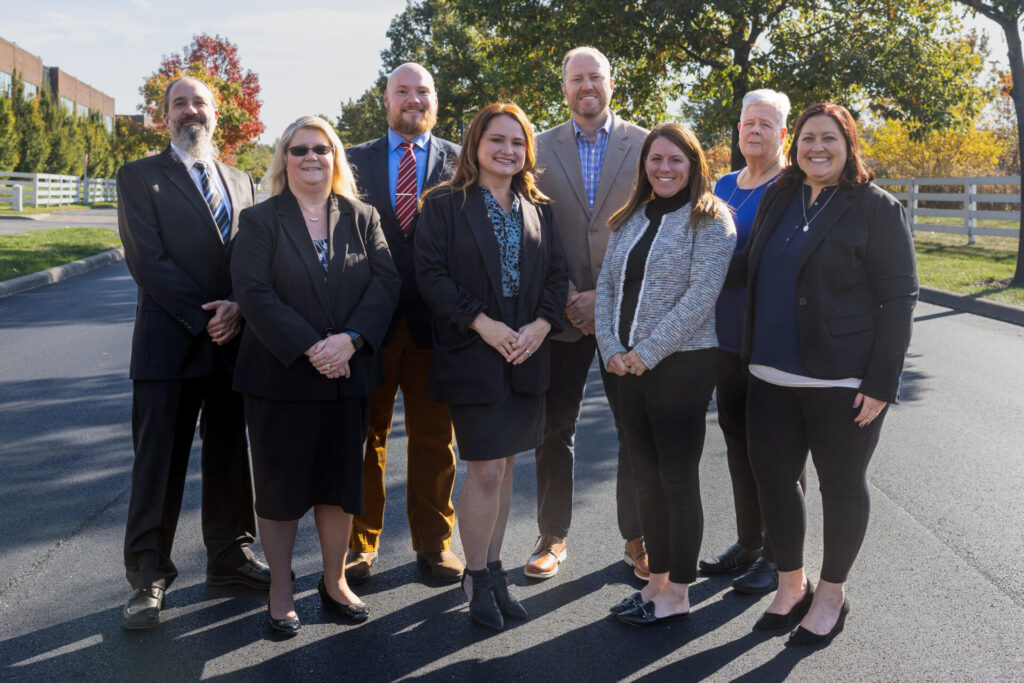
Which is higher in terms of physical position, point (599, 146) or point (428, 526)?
point (599, 146)

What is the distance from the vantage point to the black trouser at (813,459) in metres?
3.68

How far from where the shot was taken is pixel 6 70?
59.1 m

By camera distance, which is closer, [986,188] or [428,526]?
[428,526]

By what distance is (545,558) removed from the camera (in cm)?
441

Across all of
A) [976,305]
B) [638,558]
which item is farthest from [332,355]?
[976,305]

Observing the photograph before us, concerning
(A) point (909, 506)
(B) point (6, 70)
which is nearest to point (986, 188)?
(A) point (909, 506)

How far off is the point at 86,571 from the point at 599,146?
310 centimetres

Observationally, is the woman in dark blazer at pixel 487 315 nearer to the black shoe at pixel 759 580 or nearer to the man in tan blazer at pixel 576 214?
Result: the man in tan blazer at pixel 576 214

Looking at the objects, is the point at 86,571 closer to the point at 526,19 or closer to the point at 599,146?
the point at 599,146

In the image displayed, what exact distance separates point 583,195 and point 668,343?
1173 millimetres

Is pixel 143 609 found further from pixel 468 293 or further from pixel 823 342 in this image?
pixel 823 342

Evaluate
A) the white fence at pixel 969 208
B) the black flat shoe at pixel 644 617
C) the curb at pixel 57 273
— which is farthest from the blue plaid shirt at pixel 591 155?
the white fence at pixel 969 208

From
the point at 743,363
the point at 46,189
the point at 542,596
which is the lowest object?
the point at 542,596

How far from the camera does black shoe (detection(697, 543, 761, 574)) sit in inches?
173
